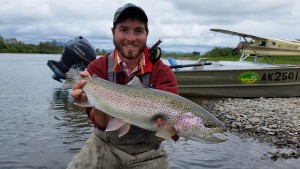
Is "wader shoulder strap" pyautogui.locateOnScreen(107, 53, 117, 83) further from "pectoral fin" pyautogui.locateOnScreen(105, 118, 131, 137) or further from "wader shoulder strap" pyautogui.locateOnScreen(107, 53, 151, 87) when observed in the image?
"pectoral fin" pyautogui.locateOnScreen(105, 118, 131, 137)

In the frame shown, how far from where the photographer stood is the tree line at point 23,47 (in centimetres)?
10494

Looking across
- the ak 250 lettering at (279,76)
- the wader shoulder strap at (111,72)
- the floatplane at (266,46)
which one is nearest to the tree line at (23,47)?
the floatplane at (266,46)

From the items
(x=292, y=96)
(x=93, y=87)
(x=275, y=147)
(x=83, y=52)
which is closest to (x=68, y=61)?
(x=83, y=52)

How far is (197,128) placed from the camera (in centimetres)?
331

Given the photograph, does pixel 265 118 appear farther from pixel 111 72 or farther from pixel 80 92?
pixel 80 92

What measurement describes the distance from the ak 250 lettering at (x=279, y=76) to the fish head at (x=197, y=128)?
1204cm

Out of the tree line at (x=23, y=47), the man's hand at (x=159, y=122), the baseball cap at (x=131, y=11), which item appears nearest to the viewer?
the man's hand at (x=159, y=122)

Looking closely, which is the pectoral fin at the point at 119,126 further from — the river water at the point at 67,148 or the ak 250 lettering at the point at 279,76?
the ak 250 lettering at the point at 279,76

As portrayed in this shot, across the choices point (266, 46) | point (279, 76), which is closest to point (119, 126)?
point (279, 76)

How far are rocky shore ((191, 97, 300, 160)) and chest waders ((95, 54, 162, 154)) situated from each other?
13.4ft

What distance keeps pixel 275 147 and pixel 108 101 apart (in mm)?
5530

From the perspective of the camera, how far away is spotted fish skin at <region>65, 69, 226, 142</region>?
132 inches

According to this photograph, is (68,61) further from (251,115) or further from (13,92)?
(13,92)

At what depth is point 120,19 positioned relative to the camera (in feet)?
13.5
